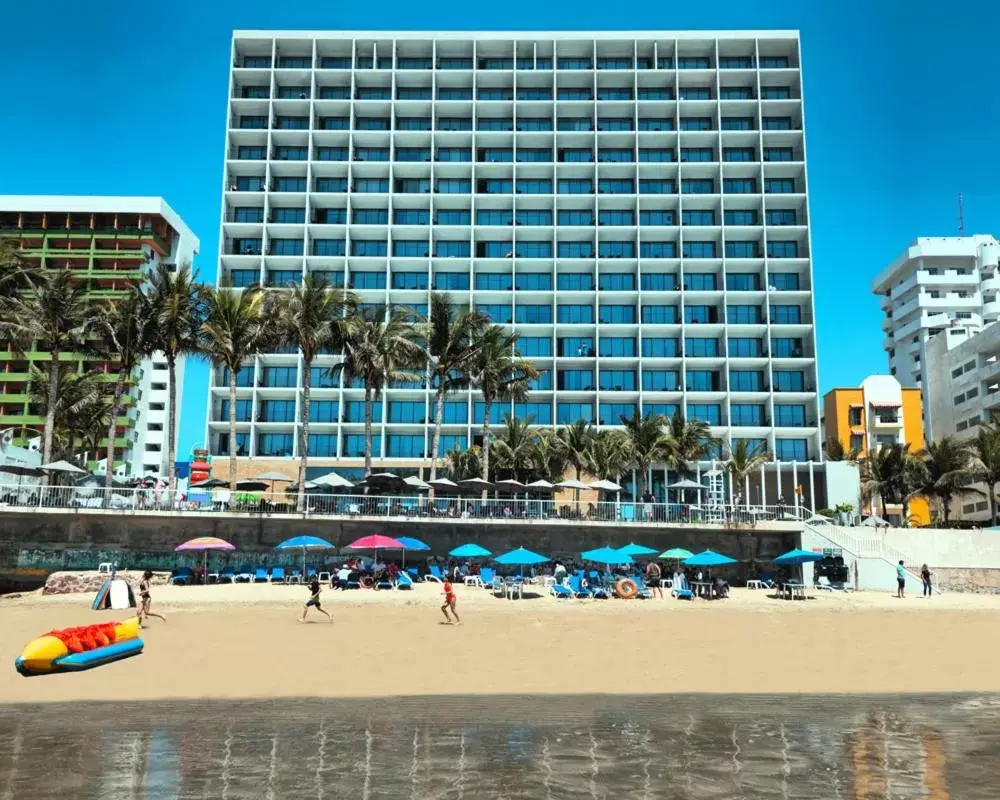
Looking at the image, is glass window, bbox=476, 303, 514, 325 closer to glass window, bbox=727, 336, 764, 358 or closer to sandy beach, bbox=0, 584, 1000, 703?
glass window, bbox=727, 336, 764, 358

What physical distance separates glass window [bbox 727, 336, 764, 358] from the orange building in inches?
416

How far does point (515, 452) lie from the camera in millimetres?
53062

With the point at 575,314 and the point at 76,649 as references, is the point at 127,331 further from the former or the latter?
the point at 575,314

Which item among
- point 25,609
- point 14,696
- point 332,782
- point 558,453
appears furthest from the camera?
point 558,453

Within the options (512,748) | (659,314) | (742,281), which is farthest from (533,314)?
(512,748)

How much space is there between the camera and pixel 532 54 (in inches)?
3068

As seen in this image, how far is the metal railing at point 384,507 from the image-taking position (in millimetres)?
36531

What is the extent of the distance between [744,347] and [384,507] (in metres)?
43.0

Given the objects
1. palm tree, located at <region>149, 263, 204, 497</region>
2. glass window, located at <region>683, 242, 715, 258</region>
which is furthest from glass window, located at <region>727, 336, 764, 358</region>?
palm tree, located at <region>149, 263, 204, 497</region>

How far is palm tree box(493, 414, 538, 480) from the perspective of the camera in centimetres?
5309

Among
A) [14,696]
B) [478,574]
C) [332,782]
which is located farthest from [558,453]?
[332,782]

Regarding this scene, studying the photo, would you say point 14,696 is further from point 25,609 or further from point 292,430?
point 292,430

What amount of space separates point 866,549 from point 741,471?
1007cm

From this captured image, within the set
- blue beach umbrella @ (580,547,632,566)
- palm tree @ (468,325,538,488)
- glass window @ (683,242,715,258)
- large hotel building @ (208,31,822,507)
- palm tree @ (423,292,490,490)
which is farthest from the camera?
glass window @ (683,242,715,258)
